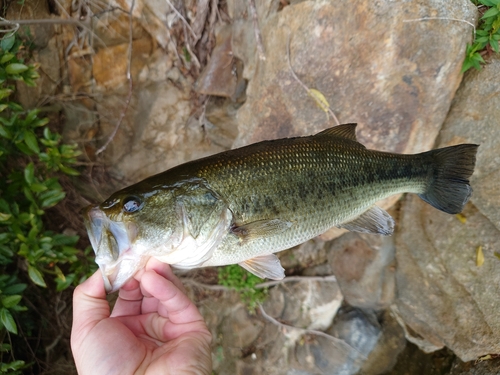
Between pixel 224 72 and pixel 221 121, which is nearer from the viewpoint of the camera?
pixel 224 72

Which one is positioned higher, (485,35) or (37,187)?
(485,35)

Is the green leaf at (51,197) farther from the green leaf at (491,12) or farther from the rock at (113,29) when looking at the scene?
the green leaf at (491,12)

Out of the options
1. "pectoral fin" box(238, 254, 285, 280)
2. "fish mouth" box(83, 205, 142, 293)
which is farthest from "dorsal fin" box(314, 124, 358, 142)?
"fish mouth" box(83, 205, 142, 293)

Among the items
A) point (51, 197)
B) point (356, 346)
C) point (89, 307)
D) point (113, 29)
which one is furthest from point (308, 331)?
point (113, 29)

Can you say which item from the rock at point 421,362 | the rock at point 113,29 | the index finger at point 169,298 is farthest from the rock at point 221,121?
the rock at point 421,362

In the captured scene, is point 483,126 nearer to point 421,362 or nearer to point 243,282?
point 421,362

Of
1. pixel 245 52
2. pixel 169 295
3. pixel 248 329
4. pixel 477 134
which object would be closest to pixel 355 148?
pixel 477 134

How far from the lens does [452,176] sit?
7.33 feet

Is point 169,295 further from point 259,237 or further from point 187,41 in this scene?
point 187,41

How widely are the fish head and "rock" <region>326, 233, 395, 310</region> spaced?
226 cm

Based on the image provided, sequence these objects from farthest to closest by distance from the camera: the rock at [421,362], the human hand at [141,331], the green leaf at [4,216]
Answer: the rock at [421,362], the green leaf at [4,216], the human hand at [141,331]

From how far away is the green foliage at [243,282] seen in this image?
3.87 metres

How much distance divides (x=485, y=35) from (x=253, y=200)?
84.7 inches

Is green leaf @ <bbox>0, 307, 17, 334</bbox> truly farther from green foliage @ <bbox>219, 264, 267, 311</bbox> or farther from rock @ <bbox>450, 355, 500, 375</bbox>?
rock @ <bbox>450, 355, 500, 375</bbox>
